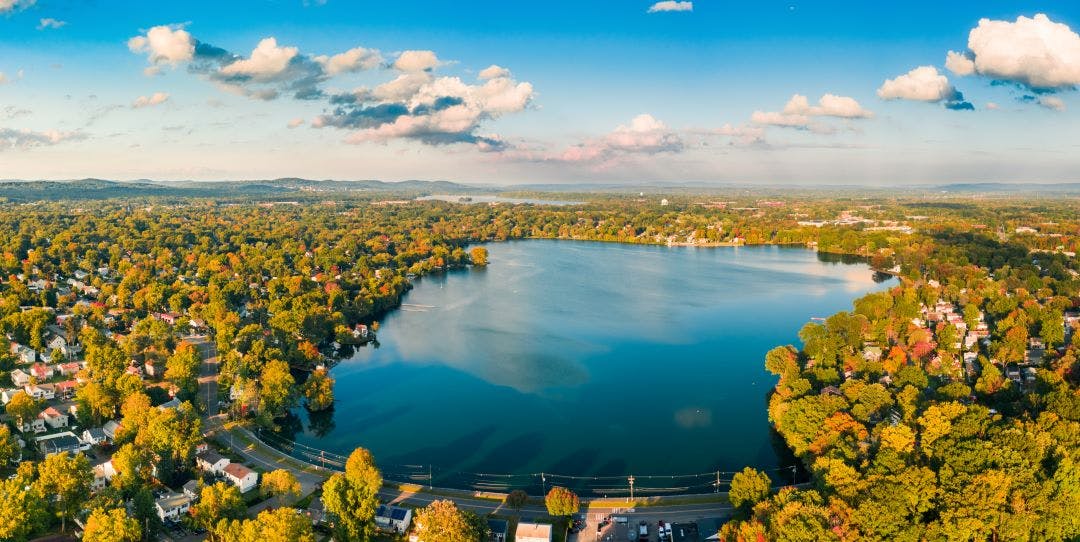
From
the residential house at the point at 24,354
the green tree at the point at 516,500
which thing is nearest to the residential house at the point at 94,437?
the residential house at the point at 24,354

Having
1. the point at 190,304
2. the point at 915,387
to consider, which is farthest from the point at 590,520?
the point at 190,304

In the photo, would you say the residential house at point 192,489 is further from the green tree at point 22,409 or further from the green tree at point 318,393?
the green tree at point 22,409

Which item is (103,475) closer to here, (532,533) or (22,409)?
(22,409)

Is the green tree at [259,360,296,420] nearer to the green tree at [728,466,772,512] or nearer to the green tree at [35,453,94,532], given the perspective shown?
the green tree at [35,453,94,532]

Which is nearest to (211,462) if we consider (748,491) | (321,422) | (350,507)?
(321,422)

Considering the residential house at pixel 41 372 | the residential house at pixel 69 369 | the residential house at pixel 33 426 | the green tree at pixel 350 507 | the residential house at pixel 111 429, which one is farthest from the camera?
the residential house at pixel 69 369

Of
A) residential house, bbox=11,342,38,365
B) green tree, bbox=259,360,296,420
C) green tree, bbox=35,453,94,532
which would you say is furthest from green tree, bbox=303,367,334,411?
residential house, bbox=11,342,38,365

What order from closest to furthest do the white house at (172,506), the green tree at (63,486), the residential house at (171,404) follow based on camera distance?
the green tree at (63,486), the white house at (172,506), the residential house at (171,404)
